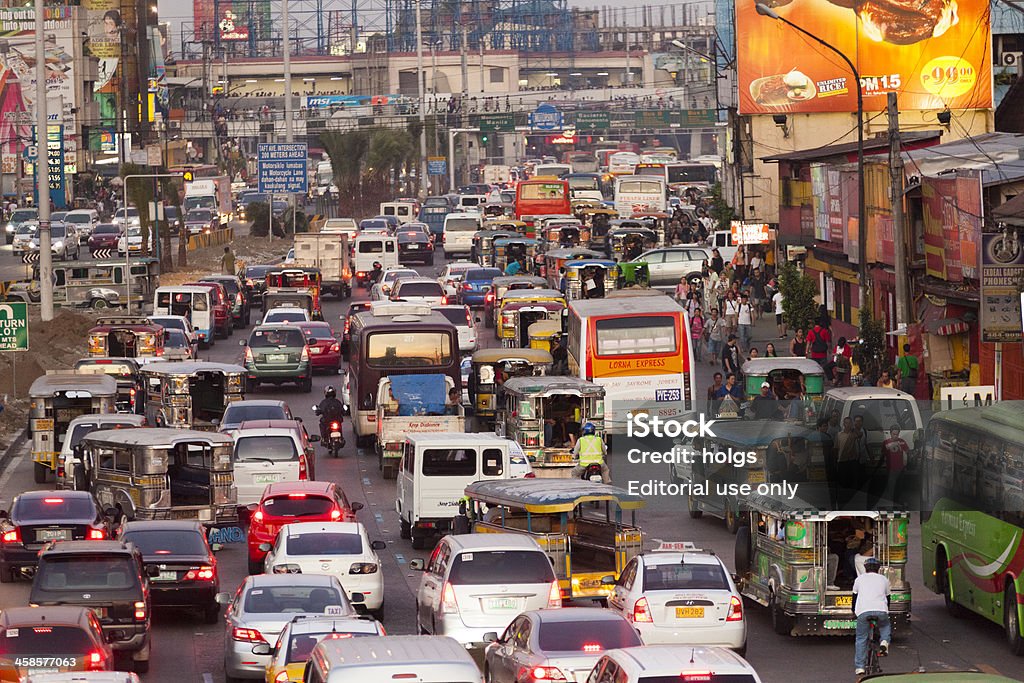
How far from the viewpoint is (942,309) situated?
1550 inches

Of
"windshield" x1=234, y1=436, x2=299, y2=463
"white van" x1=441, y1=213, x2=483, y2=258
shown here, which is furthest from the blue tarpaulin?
"white van" x1=441, y1=213, x2=483, y2=258

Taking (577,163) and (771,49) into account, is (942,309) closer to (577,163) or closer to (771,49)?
(771,49)

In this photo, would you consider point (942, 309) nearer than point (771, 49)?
Yes

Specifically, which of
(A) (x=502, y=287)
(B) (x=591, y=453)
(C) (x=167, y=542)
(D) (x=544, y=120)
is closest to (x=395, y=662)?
(C) (x=167, y=542)

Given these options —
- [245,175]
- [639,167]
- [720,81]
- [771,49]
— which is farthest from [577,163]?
[771,49]

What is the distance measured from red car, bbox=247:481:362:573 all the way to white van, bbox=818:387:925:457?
25.2 feet

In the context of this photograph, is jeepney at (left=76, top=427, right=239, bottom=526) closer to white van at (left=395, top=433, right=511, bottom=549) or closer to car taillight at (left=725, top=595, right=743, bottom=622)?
white van at (left=395, top=433, right=511, bottom=549)

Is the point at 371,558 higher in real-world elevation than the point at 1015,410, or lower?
lower

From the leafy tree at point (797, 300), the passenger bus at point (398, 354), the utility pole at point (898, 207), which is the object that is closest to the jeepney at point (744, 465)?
the passenger bus at point (398, 354)

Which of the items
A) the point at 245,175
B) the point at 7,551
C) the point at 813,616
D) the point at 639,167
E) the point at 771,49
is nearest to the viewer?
the point at 813,616

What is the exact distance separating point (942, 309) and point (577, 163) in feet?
443

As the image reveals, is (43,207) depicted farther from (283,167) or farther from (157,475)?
(283,167)

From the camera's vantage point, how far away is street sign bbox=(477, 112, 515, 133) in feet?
546

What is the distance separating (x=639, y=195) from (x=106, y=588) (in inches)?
3110
